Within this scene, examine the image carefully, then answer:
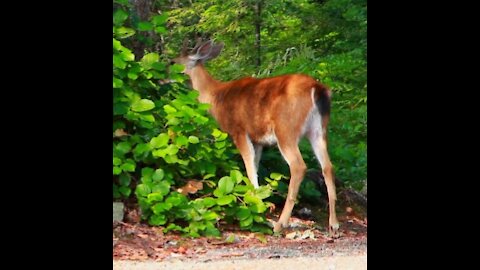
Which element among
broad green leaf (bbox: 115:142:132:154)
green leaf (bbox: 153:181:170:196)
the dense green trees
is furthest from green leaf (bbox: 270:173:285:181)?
broad green leaf (bbox: 115:142:132:154)

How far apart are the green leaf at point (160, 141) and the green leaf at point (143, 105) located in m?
0.25

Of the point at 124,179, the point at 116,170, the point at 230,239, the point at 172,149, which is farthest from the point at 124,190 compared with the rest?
the point at 230,239

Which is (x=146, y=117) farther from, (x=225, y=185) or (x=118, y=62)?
(x=225, y=185)

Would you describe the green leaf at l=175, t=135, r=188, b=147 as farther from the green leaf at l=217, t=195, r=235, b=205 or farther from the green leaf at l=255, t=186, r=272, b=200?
the green leaf at l=255, t=186, r=272, b=200

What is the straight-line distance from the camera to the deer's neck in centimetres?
896

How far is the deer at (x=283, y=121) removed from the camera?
7.84 meters

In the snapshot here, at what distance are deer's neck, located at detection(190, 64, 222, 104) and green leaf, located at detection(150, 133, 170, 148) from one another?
1634mm

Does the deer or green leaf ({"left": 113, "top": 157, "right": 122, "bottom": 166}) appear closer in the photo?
green leaf ({"left": 113, "top": 157, "right": 122, "bottom": 166})


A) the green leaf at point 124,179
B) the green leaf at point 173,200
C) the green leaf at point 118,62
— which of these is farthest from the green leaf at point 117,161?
the green leaf at point 118,62

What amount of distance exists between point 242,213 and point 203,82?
6.79 feet

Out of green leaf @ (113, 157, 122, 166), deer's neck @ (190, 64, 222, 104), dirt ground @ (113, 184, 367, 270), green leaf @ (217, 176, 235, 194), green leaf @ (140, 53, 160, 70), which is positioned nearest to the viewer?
dirt ground @ (113, 184, 367, 270)
